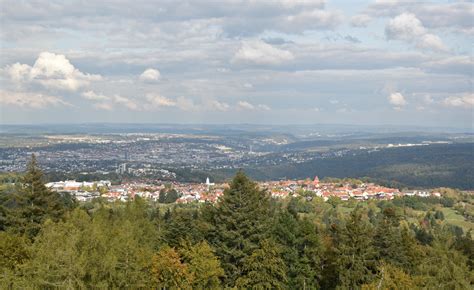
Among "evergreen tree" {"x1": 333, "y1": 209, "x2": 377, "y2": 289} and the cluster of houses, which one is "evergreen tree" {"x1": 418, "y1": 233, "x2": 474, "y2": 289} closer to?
"evergreen tree" {"x1": 333, "y1": 209, "x2": 377, "y2": 289}

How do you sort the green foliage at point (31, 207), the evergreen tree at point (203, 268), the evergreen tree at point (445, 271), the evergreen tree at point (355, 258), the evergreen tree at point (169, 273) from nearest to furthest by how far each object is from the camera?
the evergreen tree at point (445, 271), the evergreen tree at point (169, 273), the evergreen tree at point (203, 268), the evergreen tree at point (355, 258), the green foliage at point (31, 207)

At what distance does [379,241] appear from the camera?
3456 centimetres

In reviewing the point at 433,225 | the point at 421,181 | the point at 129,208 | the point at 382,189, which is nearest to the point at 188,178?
the point at 382,189

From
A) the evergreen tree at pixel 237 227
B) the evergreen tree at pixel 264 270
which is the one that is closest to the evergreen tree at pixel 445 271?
the evergreen tree at pixel 264 270

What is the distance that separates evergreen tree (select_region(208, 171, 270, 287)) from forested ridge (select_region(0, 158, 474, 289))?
0.23 ft

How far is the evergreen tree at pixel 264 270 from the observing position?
30.9 meters

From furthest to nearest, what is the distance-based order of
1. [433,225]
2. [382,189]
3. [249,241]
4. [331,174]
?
1. [331,174]
2. [382,189]
3. [433,225]
4. [249,241]

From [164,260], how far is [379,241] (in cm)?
1462

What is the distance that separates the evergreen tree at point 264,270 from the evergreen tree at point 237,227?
1.15m

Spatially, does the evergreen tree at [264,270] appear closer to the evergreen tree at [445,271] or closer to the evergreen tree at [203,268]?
the evergreen tree at [203,268]

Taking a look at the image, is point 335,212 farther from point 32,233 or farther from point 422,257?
point 32,233

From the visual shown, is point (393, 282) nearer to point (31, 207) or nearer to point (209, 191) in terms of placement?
point (31, 207)

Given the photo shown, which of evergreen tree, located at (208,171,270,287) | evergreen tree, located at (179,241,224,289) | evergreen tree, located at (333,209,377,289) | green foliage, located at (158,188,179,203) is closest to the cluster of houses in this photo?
green foliage, located at (158,188,179,203)

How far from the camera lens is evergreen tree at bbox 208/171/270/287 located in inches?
1297
